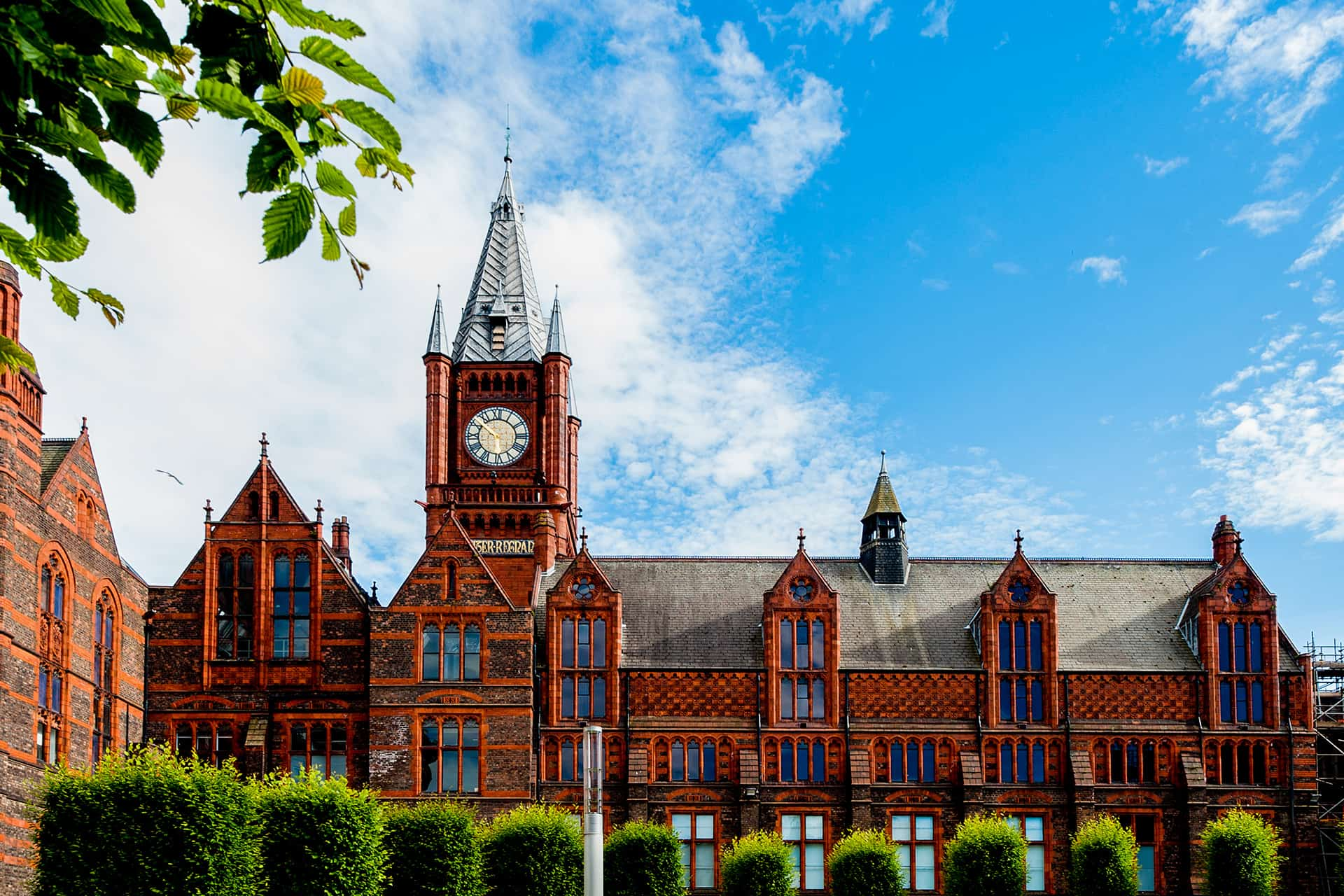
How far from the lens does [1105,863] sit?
60.4 meters

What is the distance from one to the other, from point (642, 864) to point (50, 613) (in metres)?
23.4

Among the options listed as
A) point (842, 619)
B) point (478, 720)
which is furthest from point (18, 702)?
point (842, 619)

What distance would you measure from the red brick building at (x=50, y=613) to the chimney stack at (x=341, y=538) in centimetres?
1846

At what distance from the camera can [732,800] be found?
66.7 meters

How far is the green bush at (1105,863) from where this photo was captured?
6019 centimetres

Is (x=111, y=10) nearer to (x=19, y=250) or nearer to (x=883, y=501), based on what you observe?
(x=19, y=250)

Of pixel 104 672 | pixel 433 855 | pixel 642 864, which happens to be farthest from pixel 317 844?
pixel 104 672

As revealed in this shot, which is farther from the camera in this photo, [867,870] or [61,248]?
[867,870]

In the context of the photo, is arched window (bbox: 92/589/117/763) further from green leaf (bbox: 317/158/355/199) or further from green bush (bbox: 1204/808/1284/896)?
green leaf (bbox: 317/158/355/199)

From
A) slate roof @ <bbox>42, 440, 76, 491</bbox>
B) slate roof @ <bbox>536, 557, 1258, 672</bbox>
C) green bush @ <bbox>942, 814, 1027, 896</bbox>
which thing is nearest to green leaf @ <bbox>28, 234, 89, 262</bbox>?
slate roof @ <bbox>42, 440, 76, 491</bbox>

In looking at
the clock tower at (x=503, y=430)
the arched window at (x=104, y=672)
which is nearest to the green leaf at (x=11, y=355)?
the arched window at (x=104, y=672)

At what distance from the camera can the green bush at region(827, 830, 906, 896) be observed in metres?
59.7

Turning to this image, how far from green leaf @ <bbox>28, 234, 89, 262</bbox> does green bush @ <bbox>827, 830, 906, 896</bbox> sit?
2138 inches

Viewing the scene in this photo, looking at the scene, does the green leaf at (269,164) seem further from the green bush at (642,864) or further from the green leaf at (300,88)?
the green bush at (642,864)
